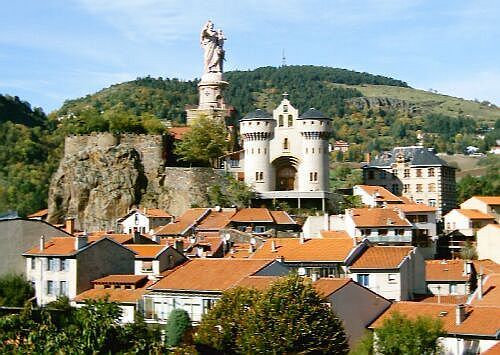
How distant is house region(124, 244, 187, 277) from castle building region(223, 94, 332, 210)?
31043mm

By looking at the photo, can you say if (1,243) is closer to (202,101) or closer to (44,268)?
(44,268)

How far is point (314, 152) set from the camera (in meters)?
87.4

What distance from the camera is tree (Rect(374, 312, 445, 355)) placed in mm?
40062

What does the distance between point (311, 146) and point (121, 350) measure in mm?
54796

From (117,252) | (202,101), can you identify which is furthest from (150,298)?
(202,101)

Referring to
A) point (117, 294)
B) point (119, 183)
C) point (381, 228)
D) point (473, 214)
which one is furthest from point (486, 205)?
point (117, 294)

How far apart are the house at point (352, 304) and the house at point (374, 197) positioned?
125 feet

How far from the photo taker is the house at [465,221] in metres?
86.6

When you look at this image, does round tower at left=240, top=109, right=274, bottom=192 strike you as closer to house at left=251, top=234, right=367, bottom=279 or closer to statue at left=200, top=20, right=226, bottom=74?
statue at left=200, top=20, right=226, bottom=74

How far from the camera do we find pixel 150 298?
4900cm

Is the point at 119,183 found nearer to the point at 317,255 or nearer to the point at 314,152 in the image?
the point at 314,152

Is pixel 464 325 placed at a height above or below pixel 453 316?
below

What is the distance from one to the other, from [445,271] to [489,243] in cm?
1745

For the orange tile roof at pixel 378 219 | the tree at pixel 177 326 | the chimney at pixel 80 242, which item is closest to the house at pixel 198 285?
the tree at pixel 177 326
